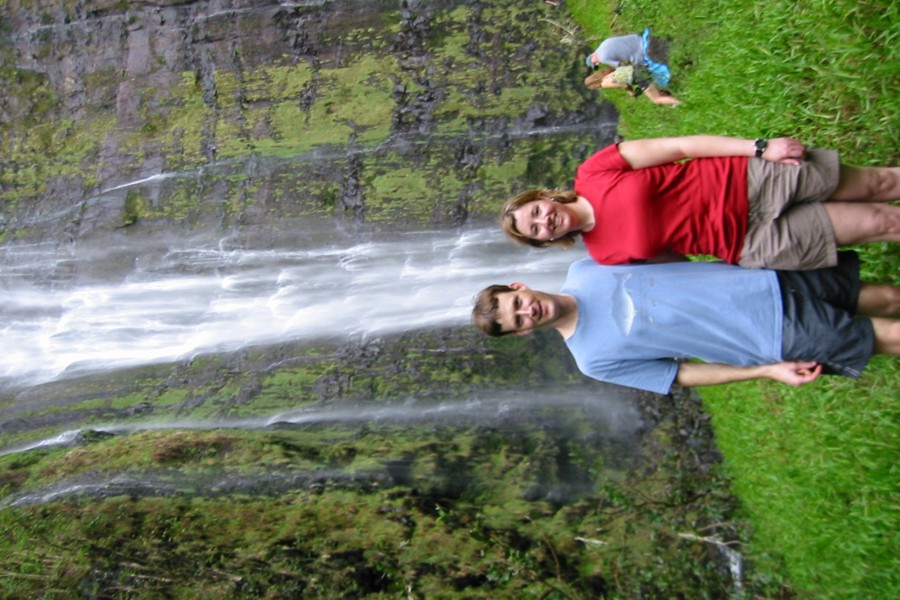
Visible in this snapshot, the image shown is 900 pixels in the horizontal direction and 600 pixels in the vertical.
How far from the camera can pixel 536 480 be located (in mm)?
4871

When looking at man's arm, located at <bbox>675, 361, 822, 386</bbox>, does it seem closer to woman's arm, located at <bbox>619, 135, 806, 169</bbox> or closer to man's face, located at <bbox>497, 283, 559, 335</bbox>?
man's face, located at <bbox>497, 283, 559, 335</bbox>

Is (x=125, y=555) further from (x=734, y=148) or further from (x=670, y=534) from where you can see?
(x=734, y=148)

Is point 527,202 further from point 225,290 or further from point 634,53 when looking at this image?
point 225,290

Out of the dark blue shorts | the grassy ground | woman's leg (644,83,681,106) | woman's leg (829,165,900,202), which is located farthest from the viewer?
woman's leg (644,83,681,106)

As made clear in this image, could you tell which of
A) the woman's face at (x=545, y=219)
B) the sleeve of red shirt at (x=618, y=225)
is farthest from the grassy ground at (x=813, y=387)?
the woman's face at (x=545, y=219)

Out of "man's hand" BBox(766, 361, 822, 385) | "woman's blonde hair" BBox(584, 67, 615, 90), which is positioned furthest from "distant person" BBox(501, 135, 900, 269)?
"woman's blonde hair" BBox(584, 67, 615, 90)

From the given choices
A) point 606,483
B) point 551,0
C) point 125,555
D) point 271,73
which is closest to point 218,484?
point 125,555

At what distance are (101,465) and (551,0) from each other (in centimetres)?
499

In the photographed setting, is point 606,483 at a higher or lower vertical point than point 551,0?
lower

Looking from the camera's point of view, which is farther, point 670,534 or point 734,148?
point 670,534

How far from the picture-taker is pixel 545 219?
106 inches

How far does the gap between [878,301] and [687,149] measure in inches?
38.5

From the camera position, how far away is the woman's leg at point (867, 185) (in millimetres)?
2760

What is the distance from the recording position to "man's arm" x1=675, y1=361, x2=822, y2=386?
2.63 m
